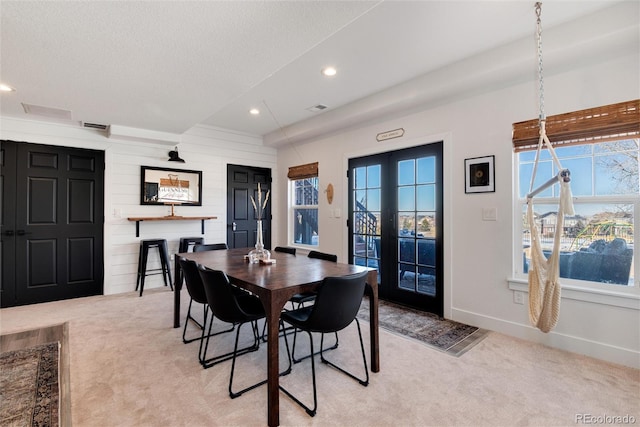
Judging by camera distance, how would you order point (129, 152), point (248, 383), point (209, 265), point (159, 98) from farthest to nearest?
point (129, 152), point (159, 98), point (209, 265), point (248, 383)

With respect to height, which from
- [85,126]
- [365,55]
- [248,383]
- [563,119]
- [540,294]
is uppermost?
[365,55]

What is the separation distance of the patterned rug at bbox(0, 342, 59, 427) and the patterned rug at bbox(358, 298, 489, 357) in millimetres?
2638

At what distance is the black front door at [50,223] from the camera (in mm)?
3852

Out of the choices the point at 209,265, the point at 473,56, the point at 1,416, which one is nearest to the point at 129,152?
the point at 209,265

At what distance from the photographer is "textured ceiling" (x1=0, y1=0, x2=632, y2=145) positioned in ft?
6.10

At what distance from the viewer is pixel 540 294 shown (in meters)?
2.31

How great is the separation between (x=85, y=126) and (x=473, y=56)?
4.75 metres

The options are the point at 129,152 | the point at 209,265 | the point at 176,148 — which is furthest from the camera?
the point at 176,148

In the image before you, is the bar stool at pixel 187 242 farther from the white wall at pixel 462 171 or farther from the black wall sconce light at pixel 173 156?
the black wall sconce light at pixel 173 156

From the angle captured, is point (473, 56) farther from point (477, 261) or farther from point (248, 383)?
point (248, 383)

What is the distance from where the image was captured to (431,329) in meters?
3.14

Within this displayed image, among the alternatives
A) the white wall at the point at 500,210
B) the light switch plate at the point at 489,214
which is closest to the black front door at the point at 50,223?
the white wall at the point at 500,210

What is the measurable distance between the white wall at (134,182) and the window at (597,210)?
4.44 m

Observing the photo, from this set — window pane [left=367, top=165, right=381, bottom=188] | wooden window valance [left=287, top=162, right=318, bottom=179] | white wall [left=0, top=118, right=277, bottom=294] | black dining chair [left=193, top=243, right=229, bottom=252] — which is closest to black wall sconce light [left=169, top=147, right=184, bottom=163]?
white wall [left=0, top=118, right=277, bottom=294]
